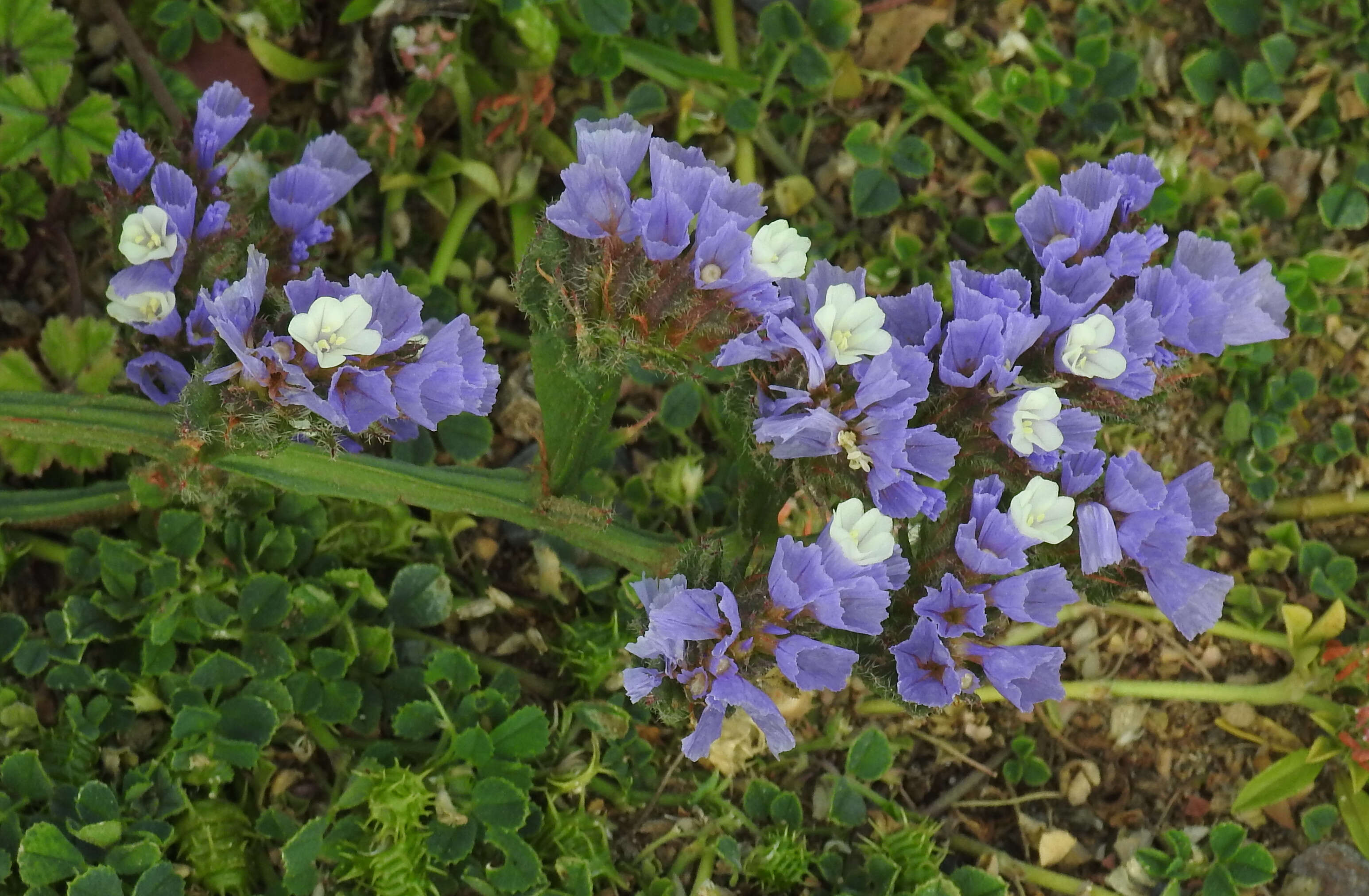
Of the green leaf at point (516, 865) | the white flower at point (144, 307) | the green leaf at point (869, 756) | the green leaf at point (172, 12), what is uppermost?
the green leaf at point (172, 12)

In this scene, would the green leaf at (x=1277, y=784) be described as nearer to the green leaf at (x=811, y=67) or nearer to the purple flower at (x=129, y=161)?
the green leaf at (x=811, y=67)

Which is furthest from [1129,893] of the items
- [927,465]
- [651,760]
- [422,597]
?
[422,597]

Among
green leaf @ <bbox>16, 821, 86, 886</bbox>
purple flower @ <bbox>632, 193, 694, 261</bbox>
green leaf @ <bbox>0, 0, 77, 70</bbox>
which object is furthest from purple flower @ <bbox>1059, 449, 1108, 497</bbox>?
green leaf @ <bbox>0, 0, 77, 70</bbox>

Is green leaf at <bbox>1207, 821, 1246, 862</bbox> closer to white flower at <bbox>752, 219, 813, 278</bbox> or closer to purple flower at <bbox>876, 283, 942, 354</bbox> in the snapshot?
purple flower at <bbox>876, 283, 942, 354</bbox>

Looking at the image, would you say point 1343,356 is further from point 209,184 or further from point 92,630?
point 92,630

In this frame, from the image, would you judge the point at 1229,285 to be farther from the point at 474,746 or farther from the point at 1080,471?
the point at 474,746

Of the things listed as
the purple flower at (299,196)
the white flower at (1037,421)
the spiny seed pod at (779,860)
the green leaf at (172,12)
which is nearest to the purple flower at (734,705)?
the white flower at (1037,421)
